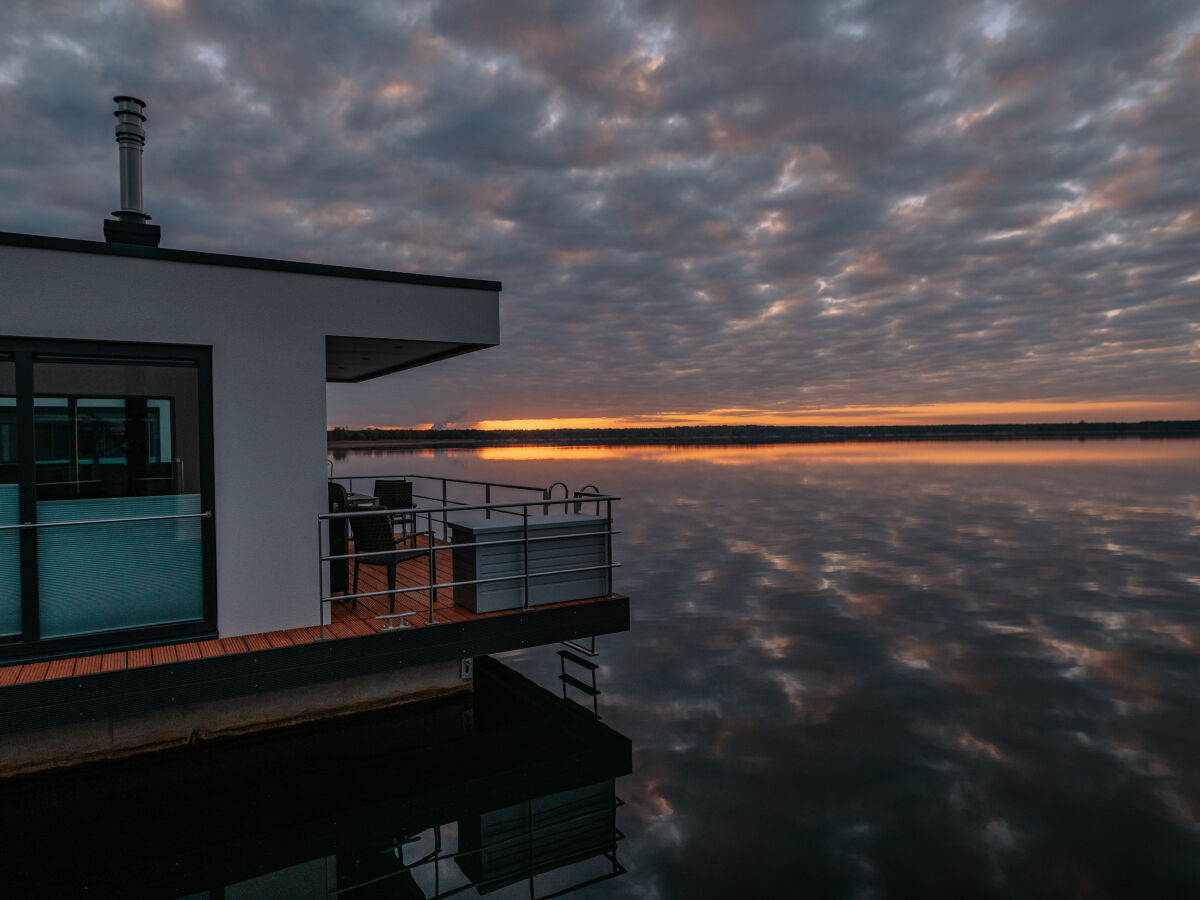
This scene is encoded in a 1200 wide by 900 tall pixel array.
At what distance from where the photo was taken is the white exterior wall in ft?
19.6

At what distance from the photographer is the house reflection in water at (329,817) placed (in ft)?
17.1

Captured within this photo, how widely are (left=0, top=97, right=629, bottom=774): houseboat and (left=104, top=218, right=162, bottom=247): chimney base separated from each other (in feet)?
0.07

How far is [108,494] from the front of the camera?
235 inches

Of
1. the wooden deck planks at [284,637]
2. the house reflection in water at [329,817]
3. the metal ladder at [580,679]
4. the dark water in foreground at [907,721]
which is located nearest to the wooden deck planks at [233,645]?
the wooden deck planks at [284,637]

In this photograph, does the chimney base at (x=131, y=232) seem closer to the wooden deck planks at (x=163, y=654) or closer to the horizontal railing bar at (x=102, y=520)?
the horizontal railing bar at (x=102, y=520)

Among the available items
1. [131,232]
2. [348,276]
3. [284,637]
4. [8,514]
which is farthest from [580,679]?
[131,232]

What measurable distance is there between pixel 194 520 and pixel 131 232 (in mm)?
3066

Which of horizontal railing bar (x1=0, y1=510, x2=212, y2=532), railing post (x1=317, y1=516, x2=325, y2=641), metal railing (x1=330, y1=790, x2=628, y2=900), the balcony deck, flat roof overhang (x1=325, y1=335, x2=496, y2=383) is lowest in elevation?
metal railing (x1=330, y1=790, x2=628, y2=900)

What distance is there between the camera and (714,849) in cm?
545

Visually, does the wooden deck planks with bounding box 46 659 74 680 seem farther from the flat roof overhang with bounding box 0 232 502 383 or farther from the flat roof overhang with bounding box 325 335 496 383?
the flat roof overhang with bounding box 325 335 496 383

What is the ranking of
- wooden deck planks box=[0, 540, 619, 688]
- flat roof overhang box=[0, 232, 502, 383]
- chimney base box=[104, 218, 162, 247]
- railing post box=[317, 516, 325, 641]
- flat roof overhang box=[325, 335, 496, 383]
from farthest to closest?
flat roof overhang box=[325, 335, 496, 383] < chimney base box=[104, 218, 162, 247] < railing post box=[317, 516, 325, 641] < flat roof overhang box=[0, 232, 502, 383] < wooden deck planks box=[0, 540, 619, 688]

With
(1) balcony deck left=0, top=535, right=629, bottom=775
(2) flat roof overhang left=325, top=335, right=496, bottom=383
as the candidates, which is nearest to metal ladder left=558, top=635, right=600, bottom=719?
(1) balcony deck left=0, top=535, right=629, bottom=775

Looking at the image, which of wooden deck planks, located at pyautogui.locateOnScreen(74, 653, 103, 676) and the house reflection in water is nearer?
the house reflection in water

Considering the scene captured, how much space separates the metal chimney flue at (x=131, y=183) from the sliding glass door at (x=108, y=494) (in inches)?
64.4
